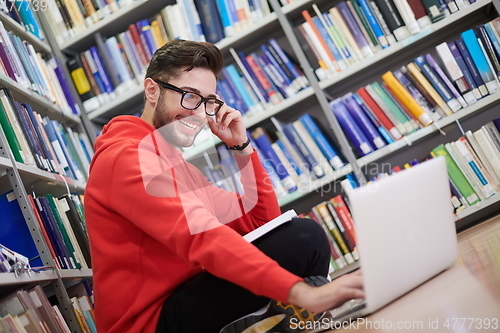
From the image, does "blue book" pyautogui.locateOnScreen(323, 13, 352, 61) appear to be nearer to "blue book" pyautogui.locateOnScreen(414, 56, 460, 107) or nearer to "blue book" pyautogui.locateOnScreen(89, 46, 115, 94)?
"blue book" pyautogui.locateOnScreen(414, 56, 460, 107)

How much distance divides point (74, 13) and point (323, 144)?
137cm

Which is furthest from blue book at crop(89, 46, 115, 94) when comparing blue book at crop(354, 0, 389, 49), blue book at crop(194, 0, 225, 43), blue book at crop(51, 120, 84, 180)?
blue book at crop(354, 0, 389, 49)

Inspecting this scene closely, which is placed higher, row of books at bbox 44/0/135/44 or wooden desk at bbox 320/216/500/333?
row of books at bbox 44/0/135/44

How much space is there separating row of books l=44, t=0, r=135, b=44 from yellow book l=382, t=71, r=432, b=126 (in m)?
1.28

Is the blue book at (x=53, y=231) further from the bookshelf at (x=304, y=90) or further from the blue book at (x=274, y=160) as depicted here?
the blue book at (x=274, y=160)

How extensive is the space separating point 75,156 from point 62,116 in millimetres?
205

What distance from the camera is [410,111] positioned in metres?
2.22

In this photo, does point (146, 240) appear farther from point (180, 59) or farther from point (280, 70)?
point (280, 70)

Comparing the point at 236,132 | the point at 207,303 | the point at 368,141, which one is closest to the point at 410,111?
the point at 368,141

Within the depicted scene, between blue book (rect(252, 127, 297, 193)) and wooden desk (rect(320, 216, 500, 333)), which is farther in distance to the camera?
blue book (rect(252, 127, 297, 193))

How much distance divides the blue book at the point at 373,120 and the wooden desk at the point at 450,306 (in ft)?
3.51

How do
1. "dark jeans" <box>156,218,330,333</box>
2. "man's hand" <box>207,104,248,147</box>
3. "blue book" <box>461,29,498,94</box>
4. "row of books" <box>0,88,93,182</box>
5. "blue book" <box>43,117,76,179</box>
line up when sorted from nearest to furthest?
"dark jeans" <box>156,218,330,333</box> → "man's hand" <box>207,104,248,147</box> → "row of books" <box>0,88,93,182</box> → "blue book" <box>43,117,76,179</box> → "blue book" <box>461,29,498,94</box>

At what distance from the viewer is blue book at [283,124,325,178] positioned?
7.55 ft

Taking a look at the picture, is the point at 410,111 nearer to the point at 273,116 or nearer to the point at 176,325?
the point at 273,116
